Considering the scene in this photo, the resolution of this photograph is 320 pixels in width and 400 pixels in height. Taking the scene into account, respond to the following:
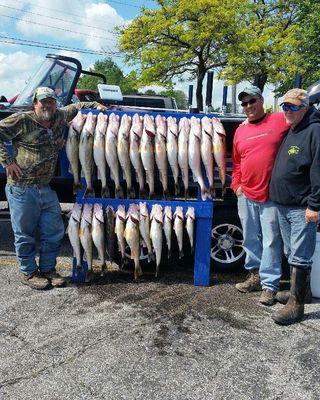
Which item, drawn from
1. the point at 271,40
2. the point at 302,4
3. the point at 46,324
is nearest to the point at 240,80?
the point at 271,40

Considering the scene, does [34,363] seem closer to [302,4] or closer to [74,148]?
[74,148]

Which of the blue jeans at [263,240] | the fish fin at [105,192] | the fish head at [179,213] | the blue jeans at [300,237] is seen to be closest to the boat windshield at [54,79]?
the fish fin at [105,192]

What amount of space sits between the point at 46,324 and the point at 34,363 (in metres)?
0.64

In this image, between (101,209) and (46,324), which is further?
(101,209)

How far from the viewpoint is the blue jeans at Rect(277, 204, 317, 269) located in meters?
3.83

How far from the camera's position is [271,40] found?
19.6 m

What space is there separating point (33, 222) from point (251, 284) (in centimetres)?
245

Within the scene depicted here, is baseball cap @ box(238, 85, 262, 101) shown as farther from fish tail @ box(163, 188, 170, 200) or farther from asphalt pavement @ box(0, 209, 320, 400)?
asphalt pavement @ box(0, 209, 320, 400)

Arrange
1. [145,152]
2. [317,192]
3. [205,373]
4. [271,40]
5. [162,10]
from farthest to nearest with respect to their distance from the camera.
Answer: [271,40] → [162,10] → [145,152] → [317,192] → [205,373]

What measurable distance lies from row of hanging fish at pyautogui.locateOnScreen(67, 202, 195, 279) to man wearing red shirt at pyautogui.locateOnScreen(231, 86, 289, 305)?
2.06 ft

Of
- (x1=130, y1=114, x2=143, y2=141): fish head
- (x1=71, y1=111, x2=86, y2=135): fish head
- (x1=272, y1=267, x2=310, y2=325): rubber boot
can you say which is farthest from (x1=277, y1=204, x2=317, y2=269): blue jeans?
(x1=71, y1=111, x2=86, y2=135): fish head

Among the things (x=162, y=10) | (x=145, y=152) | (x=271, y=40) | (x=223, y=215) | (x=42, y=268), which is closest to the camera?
(x=145, y=152)

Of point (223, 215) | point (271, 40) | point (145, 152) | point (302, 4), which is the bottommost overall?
point (223, 215)

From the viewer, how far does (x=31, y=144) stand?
4379mm
